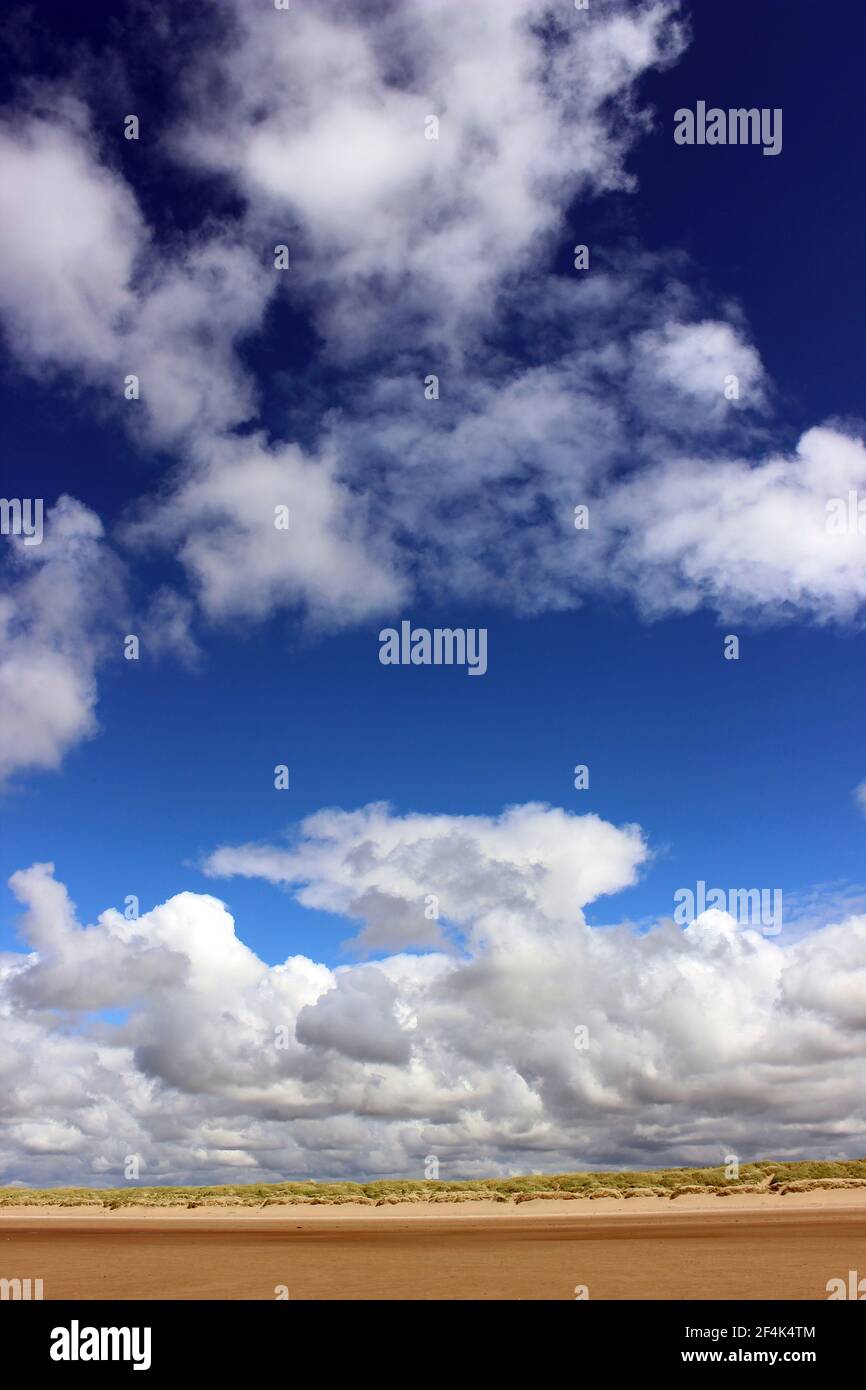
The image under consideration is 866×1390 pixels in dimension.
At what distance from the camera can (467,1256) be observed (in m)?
33.5

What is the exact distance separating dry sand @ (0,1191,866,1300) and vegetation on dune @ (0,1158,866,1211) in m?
16.0

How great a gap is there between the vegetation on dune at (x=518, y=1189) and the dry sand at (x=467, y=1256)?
1604cm

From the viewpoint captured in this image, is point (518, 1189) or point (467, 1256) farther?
point (518, 1189)

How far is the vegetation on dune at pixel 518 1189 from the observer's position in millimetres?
78938

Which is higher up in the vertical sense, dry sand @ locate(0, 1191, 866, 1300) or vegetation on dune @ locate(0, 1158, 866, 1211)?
dry sand @ locate(0, 1191, 866, 1300)

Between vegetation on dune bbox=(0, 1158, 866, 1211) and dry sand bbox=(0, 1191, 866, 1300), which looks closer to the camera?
dry sand bbox=(0, 1191, 866, 1300)

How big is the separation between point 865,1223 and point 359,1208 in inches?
1755

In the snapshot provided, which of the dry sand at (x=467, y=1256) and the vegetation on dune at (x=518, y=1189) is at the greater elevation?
the dry sand at (x=467, y=1256)

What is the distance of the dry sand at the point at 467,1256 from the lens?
81.7 feet

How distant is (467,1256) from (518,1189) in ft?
211

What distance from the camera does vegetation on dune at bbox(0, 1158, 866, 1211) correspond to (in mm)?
78938

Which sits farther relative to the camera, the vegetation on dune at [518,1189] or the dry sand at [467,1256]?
the vegetation on dune at [518,1189]
